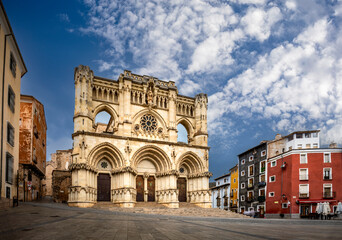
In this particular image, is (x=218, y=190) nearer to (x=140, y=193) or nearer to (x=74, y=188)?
(x=140, y=193)

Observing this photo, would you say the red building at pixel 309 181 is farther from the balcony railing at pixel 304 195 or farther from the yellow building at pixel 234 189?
the yellow building at pixel 234 189

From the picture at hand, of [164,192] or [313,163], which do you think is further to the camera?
[313,163]

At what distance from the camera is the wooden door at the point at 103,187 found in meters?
36.1

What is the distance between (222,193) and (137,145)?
119 feet

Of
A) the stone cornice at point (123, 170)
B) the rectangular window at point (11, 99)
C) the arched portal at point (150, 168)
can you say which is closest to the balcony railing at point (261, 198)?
the arched portal at point (150, 168)

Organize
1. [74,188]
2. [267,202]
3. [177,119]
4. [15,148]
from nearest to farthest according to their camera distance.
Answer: [15,148], [74,188], [177,119], [267,202]

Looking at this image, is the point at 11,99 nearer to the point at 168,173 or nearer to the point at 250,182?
the point at 168,173

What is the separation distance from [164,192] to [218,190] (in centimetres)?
3552

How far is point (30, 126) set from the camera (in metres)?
39.5

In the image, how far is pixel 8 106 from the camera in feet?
69.0

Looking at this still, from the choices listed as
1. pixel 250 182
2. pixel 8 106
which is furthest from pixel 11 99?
→ pixel 250 182

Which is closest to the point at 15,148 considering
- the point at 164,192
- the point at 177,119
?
the point at 164,192

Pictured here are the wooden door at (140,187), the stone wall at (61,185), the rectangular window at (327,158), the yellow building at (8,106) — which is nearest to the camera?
the yellow building at (8,106)

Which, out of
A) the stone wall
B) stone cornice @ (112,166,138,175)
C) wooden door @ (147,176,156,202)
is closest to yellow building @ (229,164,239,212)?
wooden door @ (147,176,156,202)
